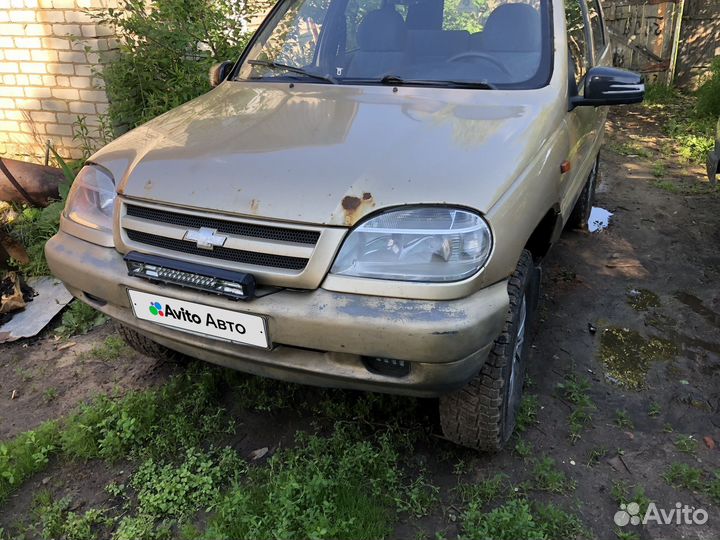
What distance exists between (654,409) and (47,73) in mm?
5123

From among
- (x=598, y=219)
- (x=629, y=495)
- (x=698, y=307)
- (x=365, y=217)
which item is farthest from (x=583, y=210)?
(x=365, y=217)

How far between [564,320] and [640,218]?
190 centimetres

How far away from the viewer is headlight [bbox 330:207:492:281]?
1.76 meters

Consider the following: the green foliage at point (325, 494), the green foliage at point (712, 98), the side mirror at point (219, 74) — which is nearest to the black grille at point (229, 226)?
the green foliage at point (325, 494)

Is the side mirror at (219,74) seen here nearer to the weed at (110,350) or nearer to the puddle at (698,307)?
the weed at (110,350)

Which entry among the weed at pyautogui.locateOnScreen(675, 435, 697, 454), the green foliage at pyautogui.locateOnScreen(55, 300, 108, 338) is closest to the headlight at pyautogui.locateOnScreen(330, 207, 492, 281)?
the weed at pyautogui.locateOnScreen(675, 435, 697, 454)

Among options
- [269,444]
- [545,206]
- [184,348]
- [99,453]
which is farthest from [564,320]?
[99,453]

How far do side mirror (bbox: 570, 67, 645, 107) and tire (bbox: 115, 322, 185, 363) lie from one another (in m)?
2.27

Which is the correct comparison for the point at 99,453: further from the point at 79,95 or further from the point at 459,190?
the point at 79,95

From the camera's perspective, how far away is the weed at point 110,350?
10.2ft

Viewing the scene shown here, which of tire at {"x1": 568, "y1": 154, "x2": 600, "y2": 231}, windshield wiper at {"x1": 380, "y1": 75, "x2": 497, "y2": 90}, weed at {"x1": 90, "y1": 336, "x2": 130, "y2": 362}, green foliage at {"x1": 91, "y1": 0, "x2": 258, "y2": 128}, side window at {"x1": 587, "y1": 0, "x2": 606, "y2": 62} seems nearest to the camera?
windshield wiper at {"x1": 380, "y1": 75, "x2": 497, "y2": 90}

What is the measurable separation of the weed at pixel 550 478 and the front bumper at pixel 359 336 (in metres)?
0.70

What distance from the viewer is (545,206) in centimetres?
220

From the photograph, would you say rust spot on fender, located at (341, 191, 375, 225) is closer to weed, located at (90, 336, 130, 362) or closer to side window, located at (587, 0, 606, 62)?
weed, located at (90, 336, 130, 362)
